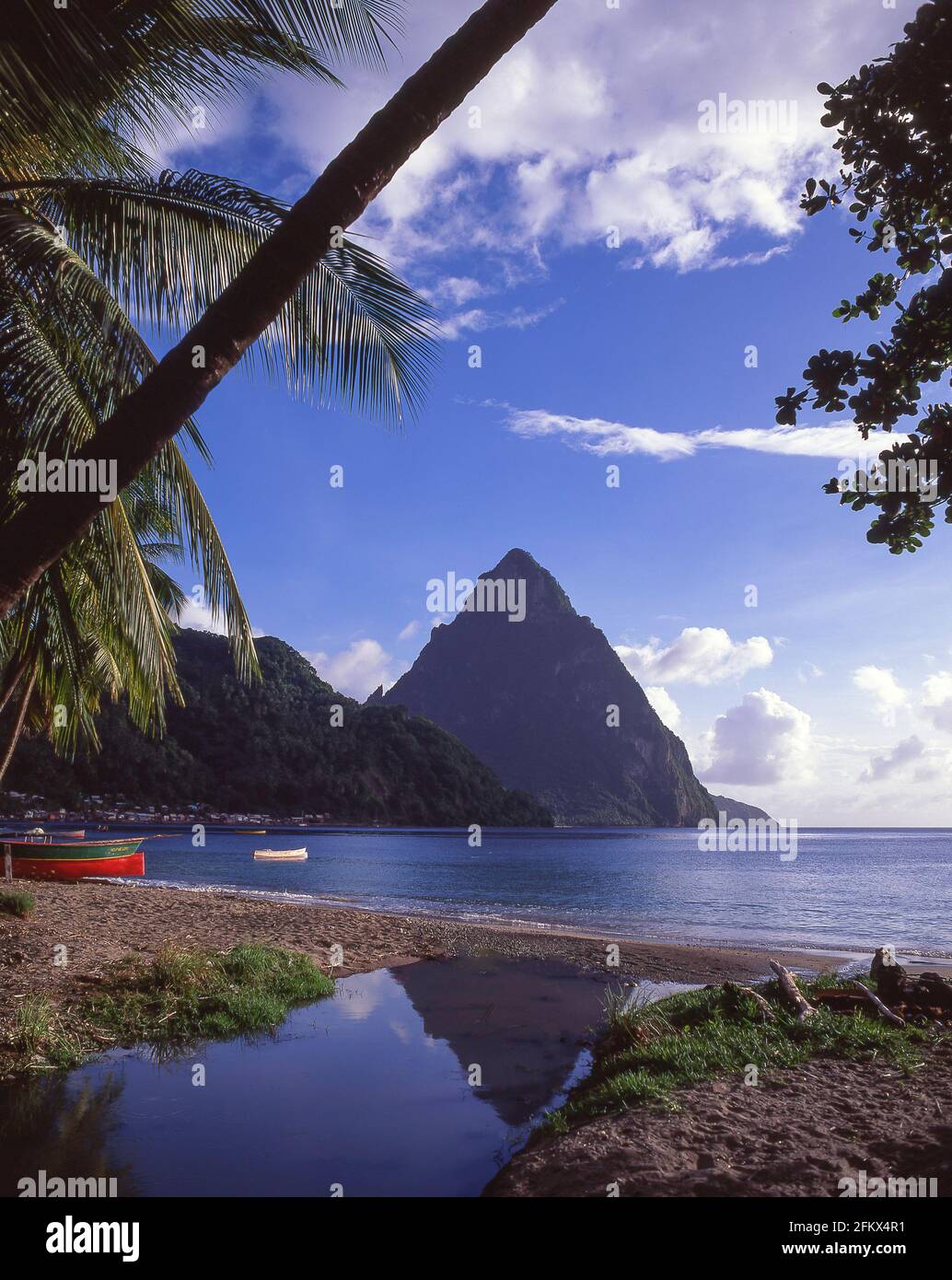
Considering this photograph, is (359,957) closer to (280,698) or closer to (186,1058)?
(186,1058)

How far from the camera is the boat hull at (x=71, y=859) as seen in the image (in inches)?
936

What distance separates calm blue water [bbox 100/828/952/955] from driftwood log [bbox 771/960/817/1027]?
45.6 feet

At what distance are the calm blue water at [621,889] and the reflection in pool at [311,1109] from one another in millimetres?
15173

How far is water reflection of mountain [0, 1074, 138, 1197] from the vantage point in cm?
489

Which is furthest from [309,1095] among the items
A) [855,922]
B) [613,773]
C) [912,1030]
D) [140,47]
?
[613,773]

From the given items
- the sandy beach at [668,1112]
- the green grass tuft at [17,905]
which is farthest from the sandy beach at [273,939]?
the green grass tuft at [17,905]

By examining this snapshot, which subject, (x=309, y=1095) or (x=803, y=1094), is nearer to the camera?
(x=803, y=1094)

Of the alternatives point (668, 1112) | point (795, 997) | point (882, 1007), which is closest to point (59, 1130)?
point (668, 1112)

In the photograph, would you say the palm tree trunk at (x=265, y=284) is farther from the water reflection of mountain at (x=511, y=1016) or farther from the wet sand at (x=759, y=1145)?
the water reflection of mountain at (x=511, y=1016)

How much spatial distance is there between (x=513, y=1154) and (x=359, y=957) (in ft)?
28.8

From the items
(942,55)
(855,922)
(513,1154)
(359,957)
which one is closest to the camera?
(942,55)

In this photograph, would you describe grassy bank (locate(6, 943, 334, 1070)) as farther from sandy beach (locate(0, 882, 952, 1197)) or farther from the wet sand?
the wet sand

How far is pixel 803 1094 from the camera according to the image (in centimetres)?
582

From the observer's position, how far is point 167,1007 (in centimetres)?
845
